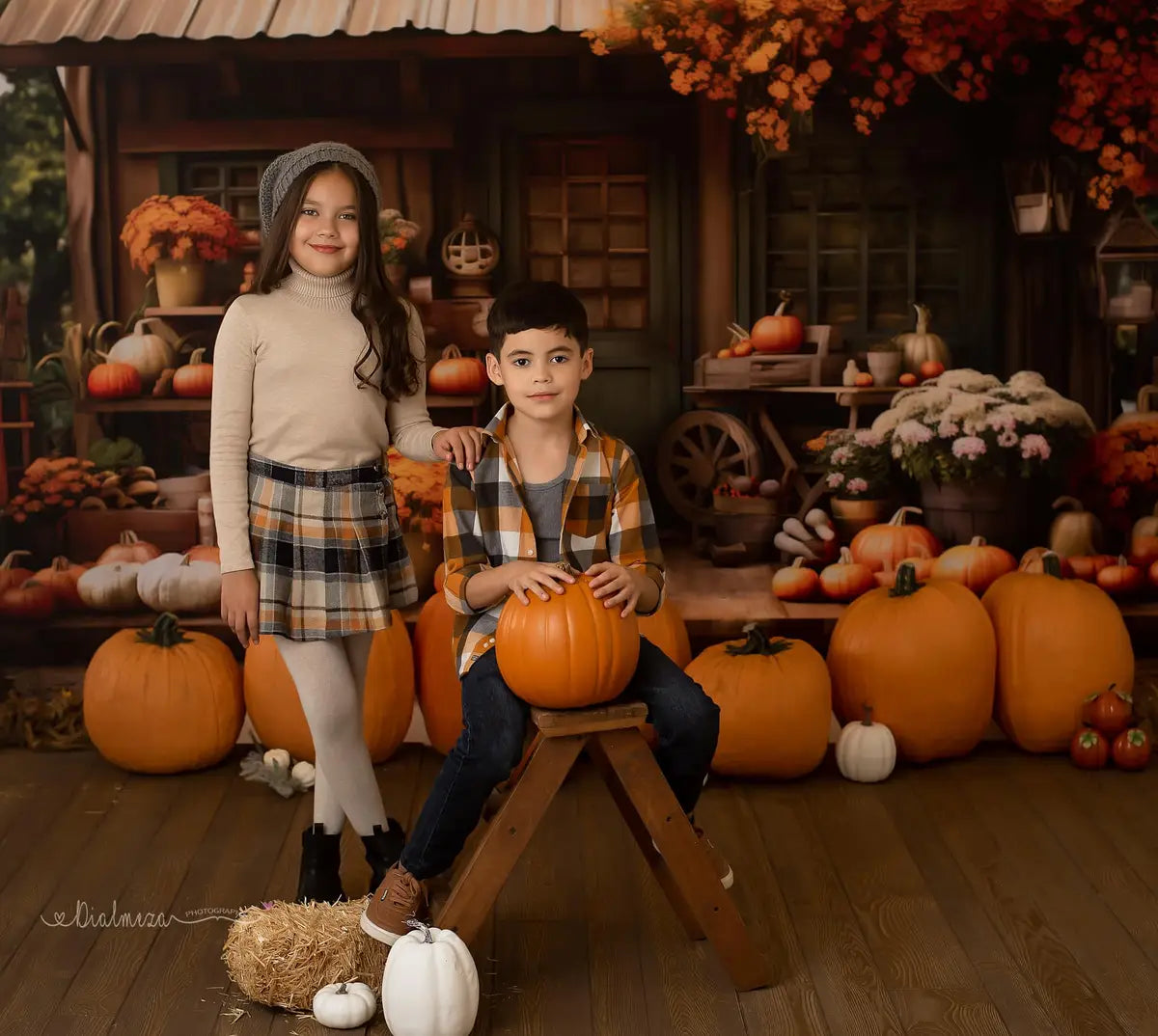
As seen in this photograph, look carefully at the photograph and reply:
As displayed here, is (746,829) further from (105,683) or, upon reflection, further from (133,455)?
(133,455)

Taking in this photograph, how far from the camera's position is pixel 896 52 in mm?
3982

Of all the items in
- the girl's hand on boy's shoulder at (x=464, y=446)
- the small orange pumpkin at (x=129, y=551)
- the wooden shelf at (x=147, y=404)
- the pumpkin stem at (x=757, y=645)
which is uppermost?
the girl's hand on boy's shoulder at (x=464, y=446)

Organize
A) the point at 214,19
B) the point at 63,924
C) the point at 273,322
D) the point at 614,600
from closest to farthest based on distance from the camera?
1. the point at 614,600
2. the point at 273,322
3. the point at 63,924
4. the point at 214,19

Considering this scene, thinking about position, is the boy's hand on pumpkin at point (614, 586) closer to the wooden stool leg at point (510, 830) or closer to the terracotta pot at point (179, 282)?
the wooden stool leg at point (510, 830)

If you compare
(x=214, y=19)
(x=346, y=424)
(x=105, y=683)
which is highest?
(x=214, y=19)

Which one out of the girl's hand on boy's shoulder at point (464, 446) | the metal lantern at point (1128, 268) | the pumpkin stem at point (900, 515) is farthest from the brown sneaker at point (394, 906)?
the metal lantern at point (1128, 268)

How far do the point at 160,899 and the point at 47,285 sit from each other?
1.92m

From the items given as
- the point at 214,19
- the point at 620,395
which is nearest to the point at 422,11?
the point at 214,19

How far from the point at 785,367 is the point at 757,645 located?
2.96 ft

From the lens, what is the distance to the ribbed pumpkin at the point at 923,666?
368 cm

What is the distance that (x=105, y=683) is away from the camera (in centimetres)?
369

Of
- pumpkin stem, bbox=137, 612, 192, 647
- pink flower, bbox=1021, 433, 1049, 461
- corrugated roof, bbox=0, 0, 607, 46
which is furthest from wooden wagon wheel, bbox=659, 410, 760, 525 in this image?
pumpkin stem, bbox=137, 612, 192, 647

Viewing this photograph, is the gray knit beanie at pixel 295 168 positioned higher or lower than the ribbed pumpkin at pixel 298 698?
higher

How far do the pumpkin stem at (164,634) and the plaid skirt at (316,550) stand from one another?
1157 mm
